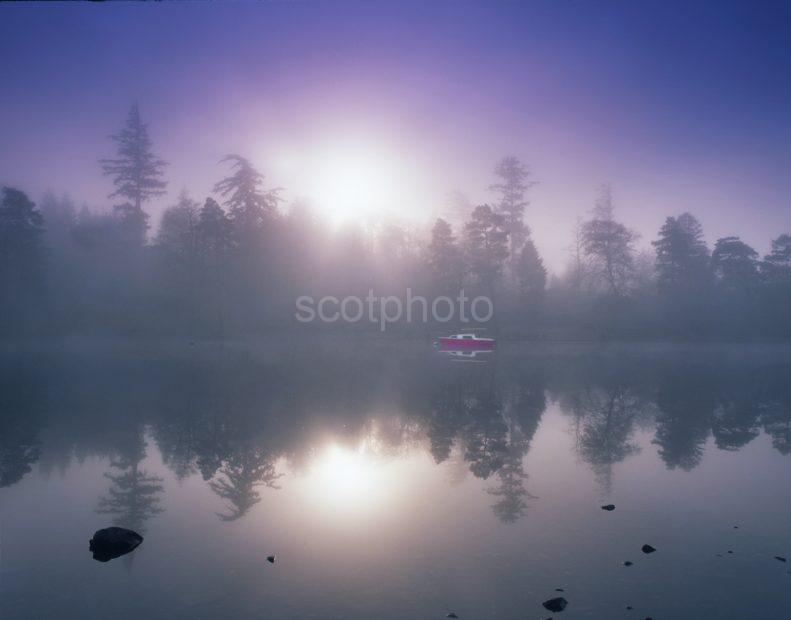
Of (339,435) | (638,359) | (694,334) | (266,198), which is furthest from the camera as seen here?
(694,334)

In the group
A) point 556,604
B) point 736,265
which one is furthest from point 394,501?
point 736,265

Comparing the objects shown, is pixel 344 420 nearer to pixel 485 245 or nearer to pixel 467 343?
pixel 467 343

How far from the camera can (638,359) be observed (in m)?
47.8

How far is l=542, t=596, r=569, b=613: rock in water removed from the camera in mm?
7585

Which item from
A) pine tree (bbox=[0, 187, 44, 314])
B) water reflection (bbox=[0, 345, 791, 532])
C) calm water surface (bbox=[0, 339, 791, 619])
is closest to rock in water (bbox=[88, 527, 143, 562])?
calm water surface (bbox=[0, 339, 791, 619])

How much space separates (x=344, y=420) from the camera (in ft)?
69.4

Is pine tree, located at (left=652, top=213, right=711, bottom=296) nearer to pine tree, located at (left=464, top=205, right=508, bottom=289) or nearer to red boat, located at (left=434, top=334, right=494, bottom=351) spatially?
pine tree, located at (left=464, top=205, right=508, bottom=289)

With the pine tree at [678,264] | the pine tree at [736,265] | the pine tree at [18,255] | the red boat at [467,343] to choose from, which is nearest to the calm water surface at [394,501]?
the red boat at [467,343]

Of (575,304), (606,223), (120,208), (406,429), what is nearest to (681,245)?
(606,223)

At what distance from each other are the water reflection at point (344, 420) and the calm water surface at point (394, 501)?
141 millimetres

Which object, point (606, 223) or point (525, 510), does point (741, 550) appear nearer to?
point (525, 510)

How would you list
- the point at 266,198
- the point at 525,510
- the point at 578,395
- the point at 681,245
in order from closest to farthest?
the point at 525,510 < the point at 578,395 < the point at 266,198 < the point at 681,245

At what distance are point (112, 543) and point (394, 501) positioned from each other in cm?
609

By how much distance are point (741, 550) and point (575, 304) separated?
207ft
